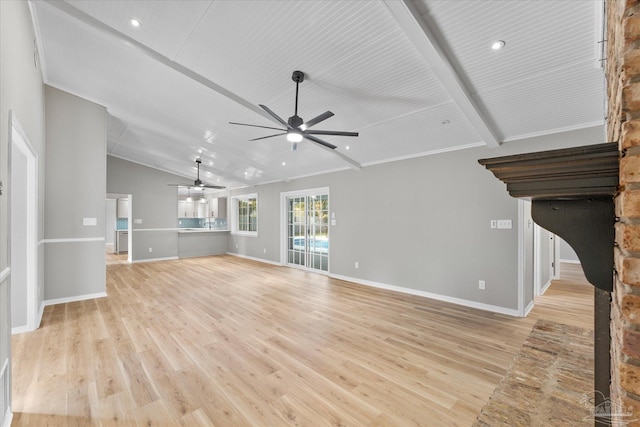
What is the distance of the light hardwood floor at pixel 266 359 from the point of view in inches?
74.2

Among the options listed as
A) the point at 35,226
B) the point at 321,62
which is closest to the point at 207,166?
the point at 35,226

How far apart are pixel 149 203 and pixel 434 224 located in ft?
27.3

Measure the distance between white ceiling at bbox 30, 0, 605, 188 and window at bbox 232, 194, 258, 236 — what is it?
443 centimetres

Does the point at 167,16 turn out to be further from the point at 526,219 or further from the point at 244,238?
the point at 244,238

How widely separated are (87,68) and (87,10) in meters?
1.27

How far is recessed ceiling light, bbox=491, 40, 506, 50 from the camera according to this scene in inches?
89.2

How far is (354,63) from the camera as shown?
274 cm

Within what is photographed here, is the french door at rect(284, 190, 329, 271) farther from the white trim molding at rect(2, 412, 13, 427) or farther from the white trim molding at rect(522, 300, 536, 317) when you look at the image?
the white trim molding at rect(2, 412, 13, 427)

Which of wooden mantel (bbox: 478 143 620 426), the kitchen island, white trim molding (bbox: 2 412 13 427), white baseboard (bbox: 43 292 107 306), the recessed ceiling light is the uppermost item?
the recessed ceiling light

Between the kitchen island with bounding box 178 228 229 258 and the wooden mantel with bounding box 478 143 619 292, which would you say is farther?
the kitchen island with bounding box 178 228 229 258

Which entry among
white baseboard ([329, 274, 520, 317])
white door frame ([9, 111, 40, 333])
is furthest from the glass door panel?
white door frame ([9, 111, 40, 333])

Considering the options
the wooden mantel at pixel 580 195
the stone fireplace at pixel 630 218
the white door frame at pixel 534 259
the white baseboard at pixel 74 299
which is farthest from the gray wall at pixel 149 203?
the stone fireplace at pixel 630 218

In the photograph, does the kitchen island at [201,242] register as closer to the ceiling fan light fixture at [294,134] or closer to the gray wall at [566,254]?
the ceiling fan light fixture at [294,134]

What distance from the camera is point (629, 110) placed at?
0.62 m
